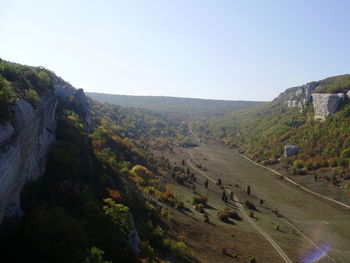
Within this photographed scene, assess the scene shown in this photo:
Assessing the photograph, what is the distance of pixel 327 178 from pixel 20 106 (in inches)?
3040

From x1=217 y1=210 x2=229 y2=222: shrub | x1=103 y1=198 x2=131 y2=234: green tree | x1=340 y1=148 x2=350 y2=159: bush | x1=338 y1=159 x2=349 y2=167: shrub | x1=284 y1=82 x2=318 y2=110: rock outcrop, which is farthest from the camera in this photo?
x1=284 y1=82 x2=318 y2=110: rock outcrop

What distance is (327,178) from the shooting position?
250ft

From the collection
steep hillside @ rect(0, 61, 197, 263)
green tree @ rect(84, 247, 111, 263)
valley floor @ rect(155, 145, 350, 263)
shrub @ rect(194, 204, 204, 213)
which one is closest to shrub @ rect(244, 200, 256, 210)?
valley floor @ rect(155, 145, 350, 263)

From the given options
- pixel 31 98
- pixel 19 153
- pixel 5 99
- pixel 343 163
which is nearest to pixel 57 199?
Answer: pixel 19 153

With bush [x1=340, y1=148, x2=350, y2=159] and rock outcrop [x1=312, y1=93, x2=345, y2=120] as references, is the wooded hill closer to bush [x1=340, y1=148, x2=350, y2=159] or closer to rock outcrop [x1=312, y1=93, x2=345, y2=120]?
bush [x1=340, y1=148, x2=350, y2=159]

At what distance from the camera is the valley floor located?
3538cm

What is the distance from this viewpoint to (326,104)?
351 ft

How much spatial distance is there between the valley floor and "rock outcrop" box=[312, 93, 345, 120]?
1660 inches

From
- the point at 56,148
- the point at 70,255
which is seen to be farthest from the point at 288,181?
the point at 70,255

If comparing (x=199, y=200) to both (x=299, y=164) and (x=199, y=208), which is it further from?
(x=299, y=164)

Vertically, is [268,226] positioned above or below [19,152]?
below

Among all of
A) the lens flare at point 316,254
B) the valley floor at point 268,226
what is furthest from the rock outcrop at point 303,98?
the lens flare at point 316,254

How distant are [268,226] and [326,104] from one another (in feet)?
253

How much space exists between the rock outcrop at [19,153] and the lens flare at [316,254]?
31.6 meters
